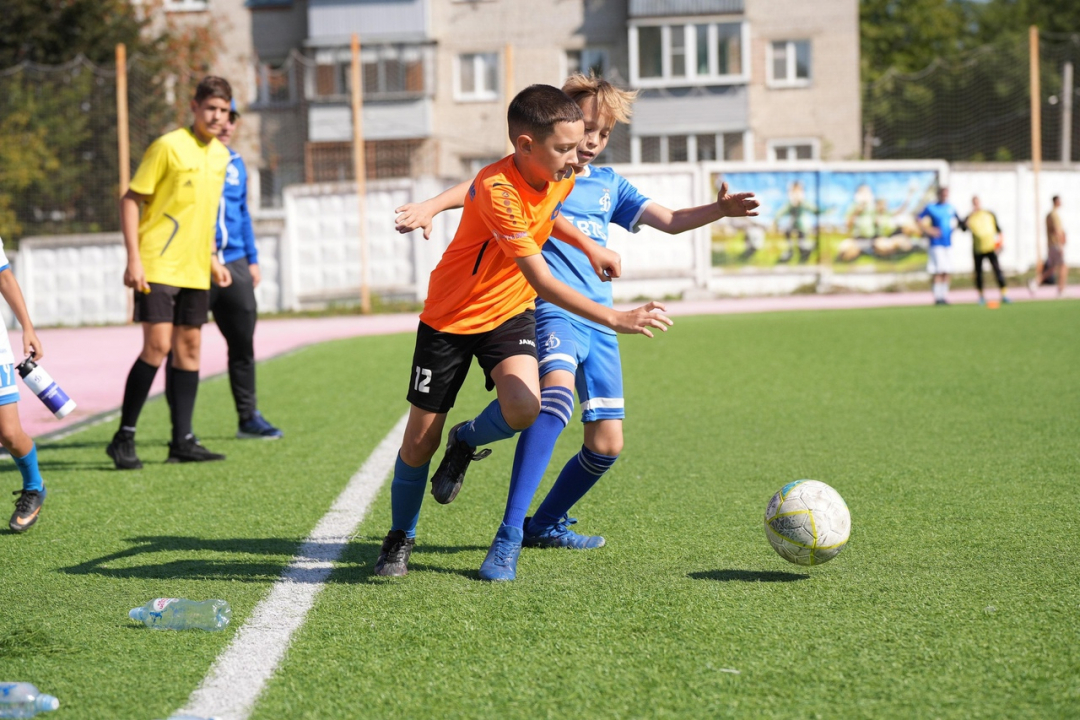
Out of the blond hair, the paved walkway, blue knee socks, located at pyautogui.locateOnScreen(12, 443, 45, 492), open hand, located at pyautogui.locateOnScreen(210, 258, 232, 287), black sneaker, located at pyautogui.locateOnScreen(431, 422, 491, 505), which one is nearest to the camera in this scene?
black sneaker, located at pyautogui.locateOnScreen(431, 422, 491, 505)

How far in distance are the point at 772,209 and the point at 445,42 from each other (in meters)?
16.5

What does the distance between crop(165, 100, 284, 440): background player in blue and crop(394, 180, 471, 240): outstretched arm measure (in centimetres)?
314

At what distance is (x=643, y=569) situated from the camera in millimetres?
4180

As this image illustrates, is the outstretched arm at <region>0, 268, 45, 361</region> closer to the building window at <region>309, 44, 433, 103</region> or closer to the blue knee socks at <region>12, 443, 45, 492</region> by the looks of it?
the blue knee socks at <region>12, 443, 45, 492</region>

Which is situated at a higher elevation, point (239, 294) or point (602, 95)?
point (602, 95)

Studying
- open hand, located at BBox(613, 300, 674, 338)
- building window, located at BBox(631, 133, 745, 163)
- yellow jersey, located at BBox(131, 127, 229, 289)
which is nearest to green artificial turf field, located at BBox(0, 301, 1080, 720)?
open hand, located at BBox(613, 300, 674, 338)

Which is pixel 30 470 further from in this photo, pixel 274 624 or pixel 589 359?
pixel 589 359

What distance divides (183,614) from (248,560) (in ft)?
2.78

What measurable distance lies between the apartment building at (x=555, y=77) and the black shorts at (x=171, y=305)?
97.3ft

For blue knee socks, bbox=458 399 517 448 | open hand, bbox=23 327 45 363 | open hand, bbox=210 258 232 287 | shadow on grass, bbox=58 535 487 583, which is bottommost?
shadow on grass, bbox=58 535 487 583

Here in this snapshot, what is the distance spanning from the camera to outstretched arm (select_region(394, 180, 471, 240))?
418 cm

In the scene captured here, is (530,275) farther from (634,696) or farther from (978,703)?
(978,703)

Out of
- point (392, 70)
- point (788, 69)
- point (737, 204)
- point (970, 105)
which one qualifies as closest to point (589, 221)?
point (737, 204)

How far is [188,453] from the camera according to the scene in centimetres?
689
